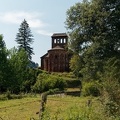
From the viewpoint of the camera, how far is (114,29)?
119 ft

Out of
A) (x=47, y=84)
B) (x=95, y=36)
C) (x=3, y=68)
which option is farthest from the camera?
(x=3, y=68)

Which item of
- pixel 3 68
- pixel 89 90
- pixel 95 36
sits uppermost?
pixel 95 36

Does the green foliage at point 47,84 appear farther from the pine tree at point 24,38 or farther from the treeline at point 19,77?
the pine tree at point 24,38

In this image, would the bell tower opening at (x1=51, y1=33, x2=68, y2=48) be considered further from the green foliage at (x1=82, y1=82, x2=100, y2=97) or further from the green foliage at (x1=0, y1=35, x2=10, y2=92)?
the green foliage at (x1=82, y1=82, x2=100, y2=97)

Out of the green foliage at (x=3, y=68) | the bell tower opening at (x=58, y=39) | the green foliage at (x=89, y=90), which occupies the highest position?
the bell tower opening at (x=58, y=39)

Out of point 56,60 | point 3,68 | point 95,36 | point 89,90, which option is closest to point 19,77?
point 3,68

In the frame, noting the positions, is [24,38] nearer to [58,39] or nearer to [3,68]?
[58,39]

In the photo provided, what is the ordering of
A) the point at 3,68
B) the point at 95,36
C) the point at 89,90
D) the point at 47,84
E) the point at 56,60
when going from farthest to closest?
the point at 56,60
the point at 3,68
the point at 47,84
the point at 89,90
the point at 95,36

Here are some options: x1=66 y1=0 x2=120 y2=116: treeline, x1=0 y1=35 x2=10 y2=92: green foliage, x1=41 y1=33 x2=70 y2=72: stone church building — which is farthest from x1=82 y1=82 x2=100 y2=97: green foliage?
x1=41 y1=33 x2=70 y2=72: stone church building

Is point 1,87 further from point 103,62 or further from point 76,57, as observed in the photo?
point 103,62

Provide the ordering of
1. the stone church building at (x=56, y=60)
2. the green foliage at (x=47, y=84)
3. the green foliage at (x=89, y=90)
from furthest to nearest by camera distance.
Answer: the stone church building at (x=56, y=60) < the green foliage at (x=47, y=84) < the green foliage at (x=89, y=90)

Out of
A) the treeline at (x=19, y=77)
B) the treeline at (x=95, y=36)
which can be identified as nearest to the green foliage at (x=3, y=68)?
the treeline at (x=19, y=77)

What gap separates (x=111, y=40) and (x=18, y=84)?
72.6 feet

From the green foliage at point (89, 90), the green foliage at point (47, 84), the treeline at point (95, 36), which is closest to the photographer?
the treeline at point (95, 36)
